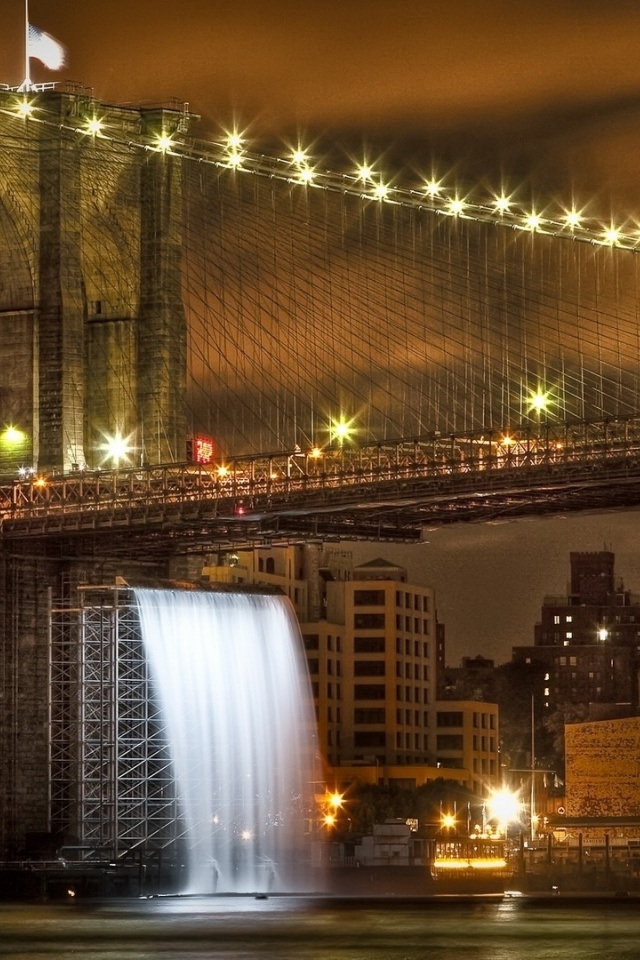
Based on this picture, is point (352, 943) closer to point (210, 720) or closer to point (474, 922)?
point (474, 922)

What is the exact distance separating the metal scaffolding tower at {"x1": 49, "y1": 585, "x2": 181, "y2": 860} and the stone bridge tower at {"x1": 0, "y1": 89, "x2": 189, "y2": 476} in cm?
642

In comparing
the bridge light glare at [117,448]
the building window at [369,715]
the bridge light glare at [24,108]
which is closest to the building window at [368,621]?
the building window at [369,715]

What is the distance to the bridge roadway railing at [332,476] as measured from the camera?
81.1 m

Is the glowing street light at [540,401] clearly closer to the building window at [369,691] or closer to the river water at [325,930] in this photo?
the river water at [325,930]

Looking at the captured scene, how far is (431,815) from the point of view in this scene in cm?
13925

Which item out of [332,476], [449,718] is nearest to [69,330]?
[332,476]

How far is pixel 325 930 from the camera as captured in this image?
63.8 metres

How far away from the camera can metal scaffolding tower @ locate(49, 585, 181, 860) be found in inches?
3543

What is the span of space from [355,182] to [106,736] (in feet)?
71.5

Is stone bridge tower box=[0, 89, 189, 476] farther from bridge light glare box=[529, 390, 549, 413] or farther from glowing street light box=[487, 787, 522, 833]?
glowing street light box=[487, 787, 522, 833]

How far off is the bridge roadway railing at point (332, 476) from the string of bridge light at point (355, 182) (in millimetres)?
7790

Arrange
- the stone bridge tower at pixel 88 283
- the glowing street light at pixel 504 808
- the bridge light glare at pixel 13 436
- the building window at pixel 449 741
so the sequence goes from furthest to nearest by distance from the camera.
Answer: the building window at pixel 449 741, the glowing street light at pixel 504 808, the bridge light glare at pixel 13 436, the stone bridge tower at pixel 88 283

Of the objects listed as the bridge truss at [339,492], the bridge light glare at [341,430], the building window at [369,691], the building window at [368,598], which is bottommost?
the building window at [369,691]

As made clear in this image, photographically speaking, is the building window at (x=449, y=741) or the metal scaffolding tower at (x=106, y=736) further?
the building window at (x=449, y=741)
